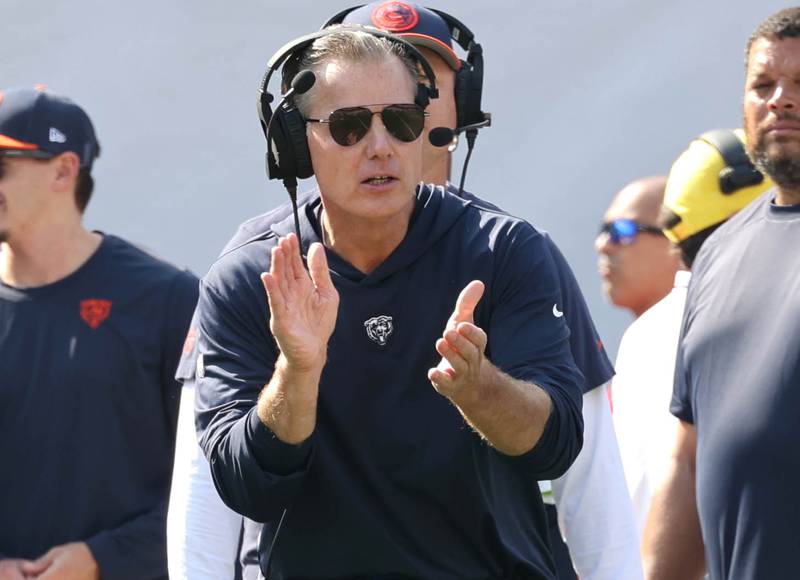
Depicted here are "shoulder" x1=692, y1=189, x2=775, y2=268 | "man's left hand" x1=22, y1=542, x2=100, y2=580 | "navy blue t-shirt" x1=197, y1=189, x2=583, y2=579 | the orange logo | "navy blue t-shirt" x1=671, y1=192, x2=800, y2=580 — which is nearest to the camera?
"navy blue t-shirt" x1=197, y1=189, x2=583, y2=579

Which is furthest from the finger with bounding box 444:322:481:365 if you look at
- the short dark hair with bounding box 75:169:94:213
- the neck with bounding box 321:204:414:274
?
the short dark hair with bounding box 75:169:94:213

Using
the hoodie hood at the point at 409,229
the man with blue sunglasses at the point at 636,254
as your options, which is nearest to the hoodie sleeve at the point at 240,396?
the hoodie hood at the point at 409,229

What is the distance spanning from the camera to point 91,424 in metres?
4.48

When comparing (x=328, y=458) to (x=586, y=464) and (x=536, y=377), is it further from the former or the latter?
(x=586, y=464)

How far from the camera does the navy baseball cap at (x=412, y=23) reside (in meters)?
3.84

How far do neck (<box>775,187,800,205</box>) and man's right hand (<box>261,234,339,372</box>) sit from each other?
44.1 inches

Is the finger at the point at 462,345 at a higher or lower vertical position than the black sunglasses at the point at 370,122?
lower

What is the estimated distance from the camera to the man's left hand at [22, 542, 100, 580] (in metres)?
4.40

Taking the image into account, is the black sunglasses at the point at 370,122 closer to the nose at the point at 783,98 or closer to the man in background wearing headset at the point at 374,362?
the man in background wearing headset at the point at 374,362

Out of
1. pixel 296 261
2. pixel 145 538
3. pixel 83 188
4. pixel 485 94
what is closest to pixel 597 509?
pixel 296 261

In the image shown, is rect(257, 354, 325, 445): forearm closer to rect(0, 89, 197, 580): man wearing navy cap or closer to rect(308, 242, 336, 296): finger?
rect(308, 242, 336, 296): finger

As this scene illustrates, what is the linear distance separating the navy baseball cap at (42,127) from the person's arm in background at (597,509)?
2.14 meters

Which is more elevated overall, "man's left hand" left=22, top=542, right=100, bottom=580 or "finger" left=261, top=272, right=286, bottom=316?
"finger" left=261, top=272, right=286, bottom=316

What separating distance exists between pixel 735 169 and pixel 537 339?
1.95 m
